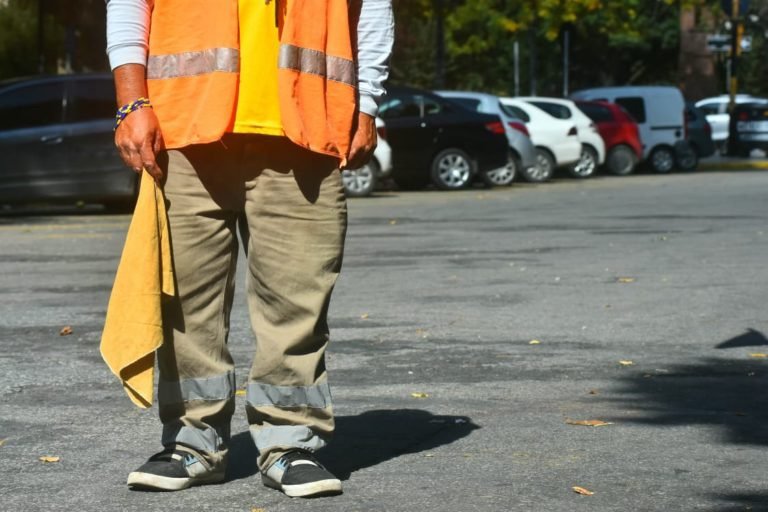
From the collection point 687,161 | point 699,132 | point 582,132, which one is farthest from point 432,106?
point 699,132

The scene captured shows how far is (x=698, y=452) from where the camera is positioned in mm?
5270

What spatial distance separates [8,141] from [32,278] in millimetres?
7111

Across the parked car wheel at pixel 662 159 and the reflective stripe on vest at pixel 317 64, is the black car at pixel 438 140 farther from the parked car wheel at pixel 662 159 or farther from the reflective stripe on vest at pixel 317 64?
the reflective stripe on vest at pixel 317 64

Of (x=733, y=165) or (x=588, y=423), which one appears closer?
(x=588, y=423)

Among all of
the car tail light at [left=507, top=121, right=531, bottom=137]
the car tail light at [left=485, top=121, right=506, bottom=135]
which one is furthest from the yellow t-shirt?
the car tail light at [left=507, top=121, right=531, bottom=137]

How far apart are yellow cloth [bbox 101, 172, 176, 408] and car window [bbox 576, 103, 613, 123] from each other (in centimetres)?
2656

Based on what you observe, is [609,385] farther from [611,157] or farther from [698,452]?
[611,157]

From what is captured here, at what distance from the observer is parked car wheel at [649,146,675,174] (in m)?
32.7

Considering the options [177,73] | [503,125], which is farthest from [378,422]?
[503,125]

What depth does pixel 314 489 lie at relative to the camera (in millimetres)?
4531

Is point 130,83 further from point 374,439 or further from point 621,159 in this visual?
point 621,159

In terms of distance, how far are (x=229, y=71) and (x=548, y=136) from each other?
79.5 ft

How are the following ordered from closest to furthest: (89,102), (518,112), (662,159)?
(89,102) → (518,112) → (662,159)

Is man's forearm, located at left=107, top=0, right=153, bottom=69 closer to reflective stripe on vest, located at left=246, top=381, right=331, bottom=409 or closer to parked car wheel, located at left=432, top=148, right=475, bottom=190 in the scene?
reflective stripe on vest, located at left=246, top=381, right=331, bottom=409
